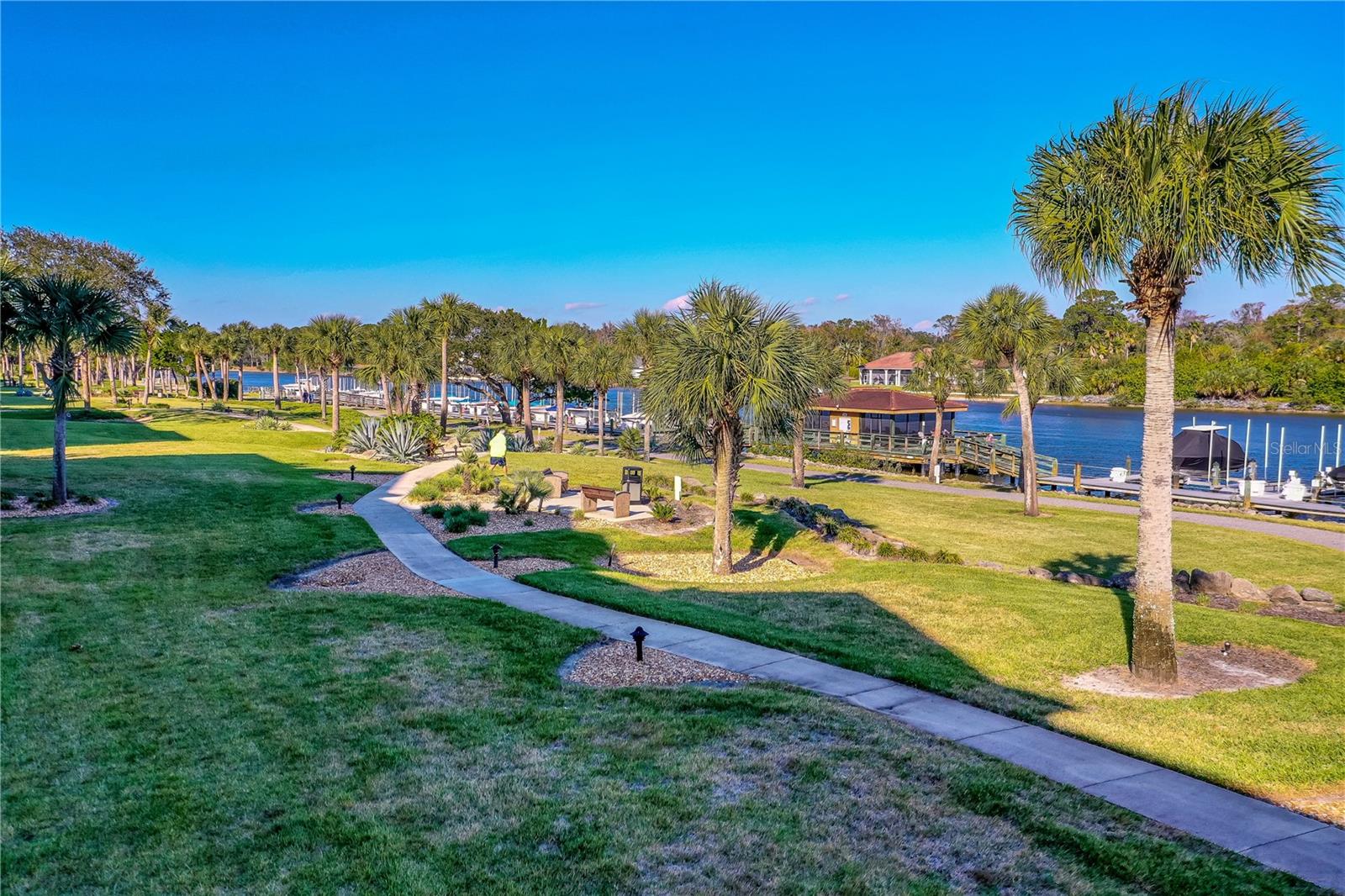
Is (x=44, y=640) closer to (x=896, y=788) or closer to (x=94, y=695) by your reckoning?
(x=94, y=695)

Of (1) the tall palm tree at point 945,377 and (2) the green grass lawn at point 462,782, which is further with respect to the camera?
(1) the tall palm tree at point 945,377

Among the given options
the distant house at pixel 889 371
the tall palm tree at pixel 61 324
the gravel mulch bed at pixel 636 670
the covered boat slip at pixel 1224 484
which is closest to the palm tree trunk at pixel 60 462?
the tall palm tree at pixel 61 324

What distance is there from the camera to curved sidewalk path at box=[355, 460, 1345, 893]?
6.07 meters

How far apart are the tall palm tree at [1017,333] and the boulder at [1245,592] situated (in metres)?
11.6

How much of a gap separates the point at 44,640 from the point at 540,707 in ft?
22.3

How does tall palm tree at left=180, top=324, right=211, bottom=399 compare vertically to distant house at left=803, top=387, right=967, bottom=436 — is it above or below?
above

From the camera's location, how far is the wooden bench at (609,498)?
883 inches

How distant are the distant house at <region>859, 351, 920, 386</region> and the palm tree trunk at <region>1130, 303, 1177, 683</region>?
80.4m

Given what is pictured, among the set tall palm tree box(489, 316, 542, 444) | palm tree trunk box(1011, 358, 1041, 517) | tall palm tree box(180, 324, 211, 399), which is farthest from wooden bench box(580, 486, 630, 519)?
tall palm tree box(180, 324, 211, 399)

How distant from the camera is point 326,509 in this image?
70.4 ft

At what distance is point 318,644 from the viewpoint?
10312mm

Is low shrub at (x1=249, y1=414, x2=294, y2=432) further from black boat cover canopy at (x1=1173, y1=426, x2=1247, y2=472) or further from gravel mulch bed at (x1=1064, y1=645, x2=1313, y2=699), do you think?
black boat cover canopy at (x1=1173, y1=426, x2=1247, y2=472)

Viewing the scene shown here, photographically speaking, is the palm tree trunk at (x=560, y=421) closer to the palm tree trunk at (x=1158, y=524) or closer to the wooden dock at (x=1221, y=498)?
the wooden dock at (x=1221, y=498)

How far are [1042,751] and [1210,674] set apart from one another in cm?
423
